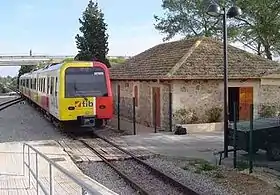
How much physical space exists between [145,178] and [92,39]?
3862 centimetres

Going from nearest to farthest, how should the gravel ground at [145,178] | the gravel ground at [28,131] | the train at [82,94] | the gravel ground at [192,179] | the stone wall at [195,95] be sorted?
the gravel ground at [192,179] → the gravel ground at [145,178] → the train at [82,94] → the gravel ground at [28,131] → the stone wall at [195,95]

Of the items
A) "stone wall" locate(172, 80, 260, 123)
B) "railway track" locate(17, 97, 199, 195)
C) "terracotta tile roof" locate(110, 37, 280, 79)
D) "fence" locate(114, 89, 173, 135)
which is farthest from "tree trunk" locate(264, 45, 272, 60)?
"railway track" locate(17, 97, 199, 195)

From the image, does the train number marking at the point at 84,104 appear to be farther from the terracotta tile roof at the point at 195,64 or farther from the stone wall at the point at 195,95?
the stone wall at the point at 195,95

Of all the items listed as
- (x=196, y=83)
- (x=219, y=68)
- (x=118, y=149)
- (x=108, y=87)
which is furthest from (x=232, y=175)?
(x=219, y=68)

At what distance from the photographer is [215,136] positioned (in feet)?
57.4

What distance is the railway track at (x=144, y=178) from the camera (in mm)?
9312

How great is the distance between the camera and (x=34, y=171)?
880 cm

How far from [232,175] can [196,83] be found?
390 inches

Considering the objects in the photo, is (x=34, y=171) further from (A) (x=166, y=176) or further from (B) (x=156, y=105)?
(B) (x=156, y=105)

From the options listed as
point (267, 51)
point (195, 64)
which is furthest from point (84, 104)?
point (267, 51)

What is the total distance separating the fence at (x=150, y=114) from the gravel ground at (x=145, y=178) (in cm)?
637

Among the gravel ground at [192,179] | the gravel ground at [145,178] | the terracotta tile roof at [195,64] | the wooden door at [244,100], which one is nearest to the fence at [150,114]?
the terracotta tile roof at [195,64]

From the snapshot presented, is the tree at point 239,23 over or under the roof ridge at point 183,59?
over

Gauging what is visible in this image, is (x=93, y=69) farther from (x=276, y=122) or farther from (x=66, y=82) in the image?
(x=276, y=122)
